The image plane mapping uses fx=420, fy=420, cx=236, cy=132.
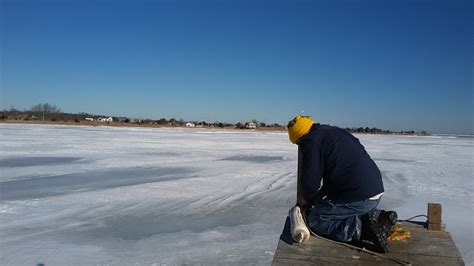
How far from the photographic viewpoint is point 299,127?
2.79 m

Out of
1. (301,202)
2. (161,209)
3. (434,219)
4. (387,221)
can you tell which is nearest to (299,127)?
(301,202)

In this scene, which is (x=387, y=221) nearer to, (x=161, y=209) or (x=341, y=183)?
(x=341, y=183)

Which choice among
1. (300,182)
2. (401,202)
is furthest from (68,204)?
(401,202)

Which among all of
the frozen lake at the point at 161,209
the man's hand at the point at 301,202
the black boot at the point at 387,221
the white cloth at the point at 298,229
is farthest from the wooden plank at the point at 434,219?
the white cloth at the point at 298,229

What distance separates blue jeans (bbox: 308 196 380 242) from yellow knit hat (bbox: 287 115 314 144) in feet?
1.63

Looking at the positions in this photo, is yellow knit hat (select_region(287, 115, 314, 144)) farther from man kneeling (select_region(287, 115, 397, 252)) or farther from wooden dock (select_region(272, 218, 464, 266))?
wooden dock (select_region(272, 218, 464, 266))

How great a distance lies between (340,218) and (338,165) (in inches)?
15.7

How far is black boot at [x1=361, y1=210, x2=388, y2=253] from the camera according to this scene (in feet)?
8.64

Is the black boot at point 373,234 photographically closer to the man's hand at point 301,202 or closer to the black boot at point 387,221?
the black boot at point 387,221

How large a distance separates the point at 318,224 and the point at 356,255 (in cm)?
37

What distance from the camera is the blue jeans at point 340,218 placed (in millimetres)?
2795

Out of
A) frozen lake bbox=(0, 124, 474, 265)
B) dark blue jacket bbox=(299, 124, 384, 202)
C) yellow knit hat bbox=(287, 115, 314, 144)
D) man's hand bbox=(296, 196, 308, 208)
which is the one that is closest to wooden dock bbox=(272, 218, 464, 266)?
man's hand bbox=(296, 196, 308, 208)

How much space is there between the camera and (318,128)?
2783 millimetres

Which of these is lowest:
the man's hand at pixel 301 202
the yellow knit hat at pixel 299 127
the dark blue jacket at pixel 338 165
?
the man's hand at pixel 301 202
